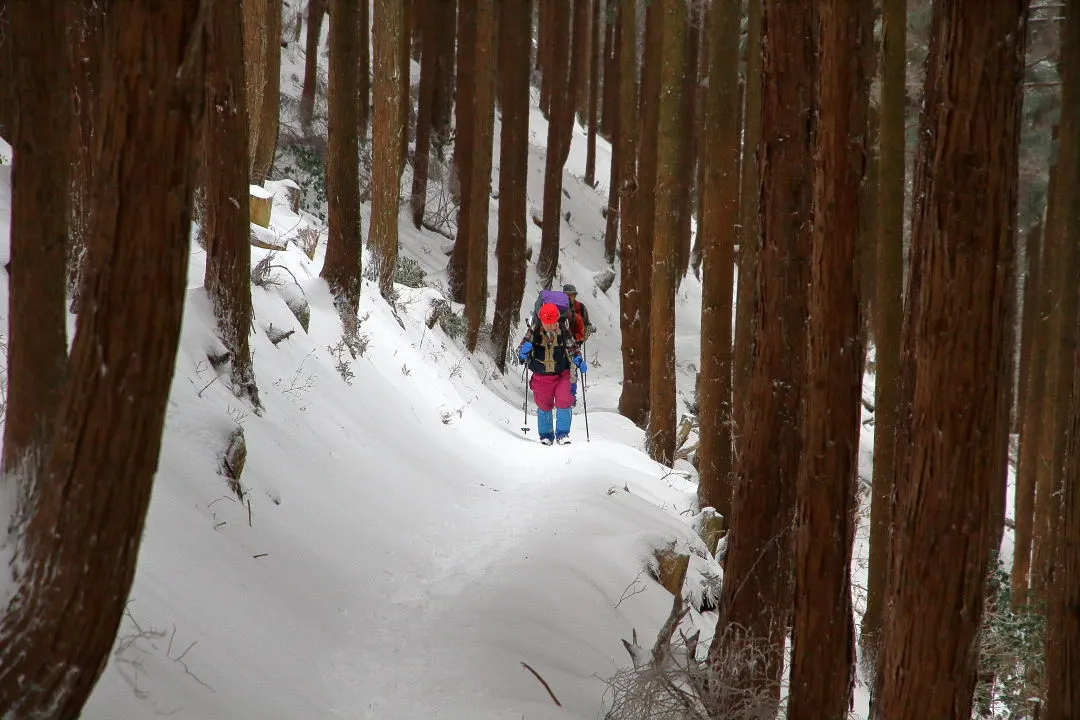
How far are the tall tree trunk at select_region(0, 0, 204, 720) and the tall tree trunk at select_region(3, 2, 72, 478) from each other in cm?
59

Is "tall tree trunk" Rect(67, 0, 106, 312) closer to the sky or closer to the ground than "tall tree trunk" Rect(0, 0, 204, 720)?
closer to the sky

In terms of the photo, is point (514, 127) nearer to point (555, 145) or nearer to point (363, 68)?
point (555, 145)

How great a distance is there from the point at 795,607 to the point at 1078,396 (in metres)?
1.63

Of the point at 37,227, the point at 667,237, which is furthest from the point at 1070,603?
the point at 667,237

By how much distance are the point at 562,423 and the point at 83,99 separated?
24.6 ft

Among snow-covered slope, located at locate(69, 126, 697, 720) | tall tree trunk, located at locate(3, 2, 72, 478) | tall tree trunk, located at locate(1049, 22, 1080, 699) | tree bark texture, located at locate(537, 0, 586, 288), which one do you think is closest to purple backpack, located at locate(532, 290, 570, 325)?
snow-covered slope, located at locate(69, 126, 697, 720)

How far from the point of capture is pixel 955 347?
323 cm

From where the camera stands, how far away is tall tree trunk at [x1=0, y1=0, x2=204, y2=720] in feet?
8.16

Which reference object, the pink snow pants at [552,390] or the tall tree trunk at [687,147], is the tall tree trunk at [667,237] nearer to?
the pink snow pants at [552,390]

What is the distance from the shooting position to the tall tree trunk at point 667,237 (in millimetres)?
10312

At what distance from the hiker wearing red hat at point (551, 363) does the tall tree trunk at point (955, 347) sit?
7.64m

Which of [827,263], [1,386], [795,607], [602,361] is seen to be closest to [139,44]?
[1,386]

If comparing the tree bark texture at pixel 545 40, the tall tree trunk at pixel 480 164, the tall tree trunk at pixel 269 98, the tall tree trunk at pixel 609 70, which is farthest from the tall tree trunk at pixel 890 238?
the tall tree trunk at pixel 609 70

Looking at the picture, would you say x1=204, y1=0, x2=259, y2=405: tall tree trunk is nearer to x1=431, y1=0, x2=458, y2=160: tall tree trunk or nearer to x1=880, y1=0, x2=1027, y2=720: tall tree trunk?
x1=880, y1=0, x2=1027, y2=720: tall tree trunk
